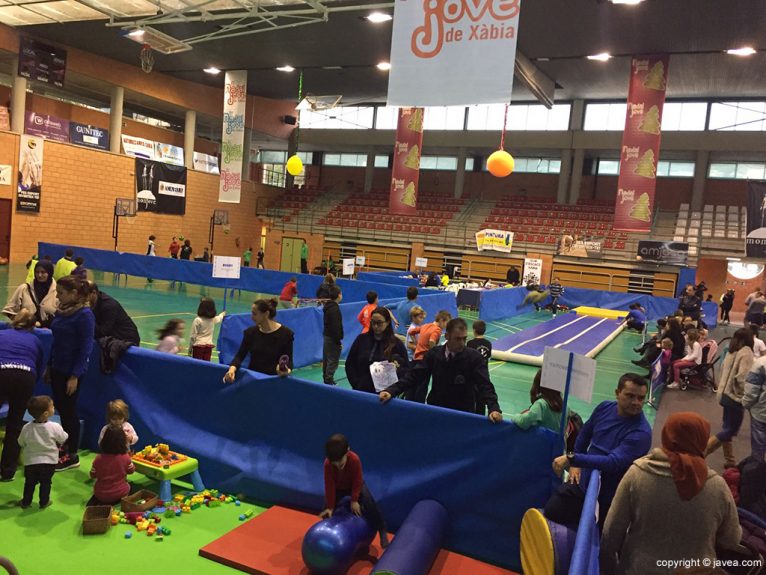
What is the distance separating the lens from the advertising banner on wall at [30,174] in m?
21.1

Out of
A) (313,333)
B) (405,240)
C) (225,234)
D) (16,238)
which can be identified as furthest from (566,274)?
(16,238)

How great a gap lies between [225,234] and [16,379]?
26.8 meters

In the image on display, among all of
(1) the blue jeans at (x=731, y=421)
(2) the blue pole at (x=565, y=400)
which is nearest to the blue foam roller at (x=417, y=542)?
(2) the blue pole at (x=565, y=400)

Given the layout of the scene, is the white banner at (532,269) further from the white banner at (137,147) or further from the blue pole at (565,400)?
the blue pole at (565,400)

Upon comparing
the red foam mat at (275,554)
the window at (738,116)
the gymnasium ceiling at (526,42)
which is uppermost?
the window at (738,116)

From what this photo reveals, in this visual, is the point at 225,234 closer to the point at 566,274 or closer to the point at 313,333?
the point at 566,274

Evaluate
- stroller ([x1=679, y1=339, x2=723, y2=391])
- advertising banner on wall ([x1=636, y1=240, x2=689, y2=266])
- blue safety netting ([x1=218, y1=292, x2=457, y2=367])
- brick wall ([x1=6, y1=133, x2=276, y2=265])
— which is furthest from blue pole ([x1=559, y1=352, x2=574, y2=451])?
advertising banner on wall ([x1=636, y1=240, x2=689, y2=266])

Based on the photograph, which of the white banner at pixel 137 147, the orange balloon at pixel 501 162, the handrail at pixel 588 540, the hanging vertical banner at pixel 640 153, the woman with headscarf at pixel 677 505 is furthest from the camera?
the white banner at pixel 137 147

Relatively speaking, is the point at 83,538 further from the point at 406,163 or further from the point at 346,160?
the point at 346,160

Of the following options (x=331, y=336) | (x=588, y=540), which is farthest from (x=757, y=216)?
(x=588, y=540)

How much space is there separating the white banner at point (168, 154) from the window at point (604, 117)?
67.4ft

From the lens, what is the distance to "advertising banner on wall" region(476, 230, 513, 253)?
2828 centimetres

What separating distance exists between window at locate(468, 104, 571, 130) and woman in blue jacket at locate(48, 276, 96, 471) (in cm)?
2850

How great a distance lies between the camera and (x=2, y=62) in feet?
73.4
